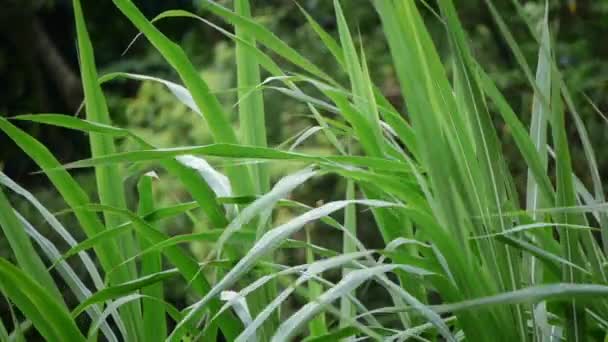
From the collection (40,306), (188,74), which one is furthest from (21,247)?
(188,74)

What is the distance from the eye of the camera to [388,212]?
0.69m

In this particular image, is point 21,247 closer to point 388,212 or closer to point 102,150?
point 102,150

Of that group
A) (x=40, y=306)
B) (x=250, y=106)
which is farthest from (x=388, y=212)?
(x=40, y=306)

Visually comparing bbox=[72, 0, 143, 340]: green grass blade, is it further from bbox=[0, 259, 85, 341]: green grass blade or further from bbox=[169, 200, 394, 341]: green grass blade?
bbox=[169, 200, 394, 341]: green grass blade

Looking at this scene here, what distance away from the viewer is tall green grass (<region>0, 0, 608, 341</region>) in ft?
1.82

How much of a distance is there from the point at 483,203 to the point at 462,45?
0.10 m

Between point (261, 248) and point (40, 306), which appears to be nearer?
point (261, 248)

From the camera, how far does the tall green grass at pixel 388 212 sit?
0.56 metres

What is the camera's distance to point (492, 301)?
0.46m

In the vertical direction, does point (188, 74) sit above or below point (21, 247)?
above

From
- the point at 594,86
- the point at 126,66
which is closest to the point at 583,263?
the point at 594,86

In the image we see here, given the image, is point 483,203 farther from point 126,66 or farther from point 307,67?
point 126,66

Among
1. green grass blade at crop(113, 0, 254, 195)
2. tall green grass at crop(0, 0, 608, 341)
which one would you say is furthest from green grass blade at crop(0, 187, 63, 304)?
green grass blade at crop(113, 0, 254, 195)

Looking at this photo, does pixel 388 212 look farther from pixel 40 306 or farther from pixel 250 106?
pixel 40 306
